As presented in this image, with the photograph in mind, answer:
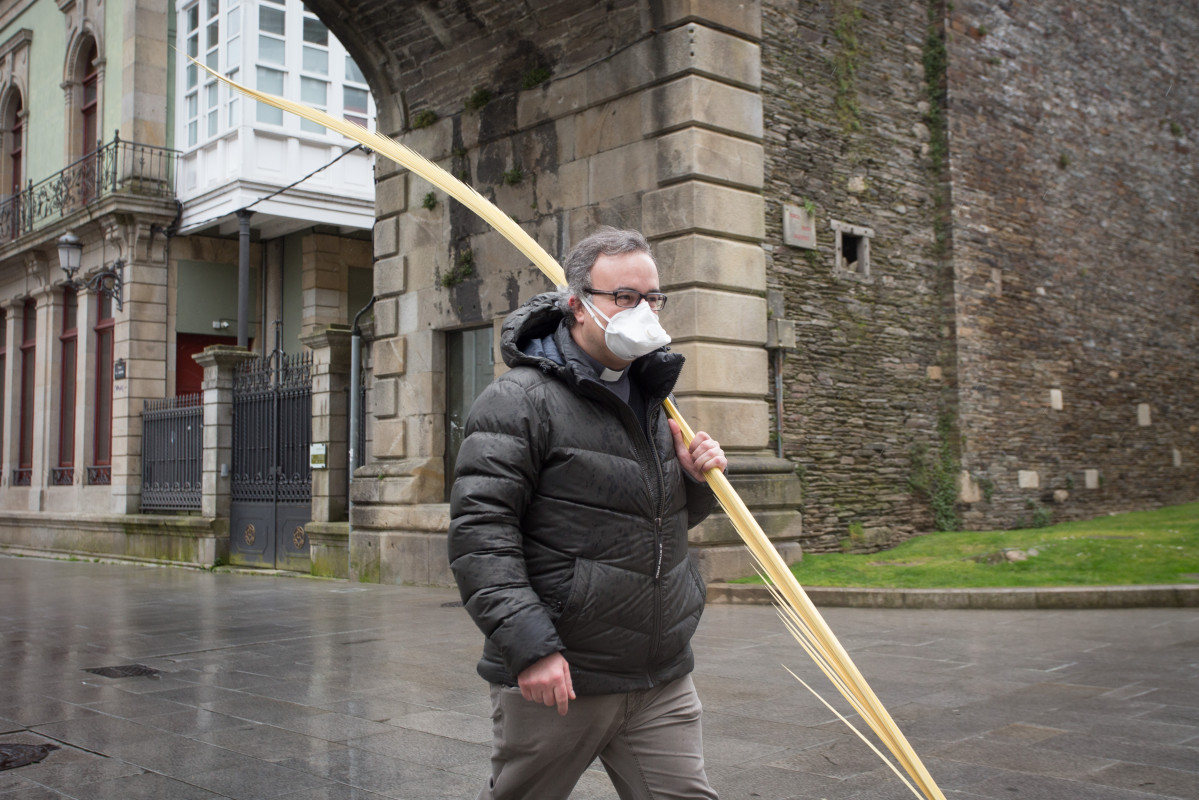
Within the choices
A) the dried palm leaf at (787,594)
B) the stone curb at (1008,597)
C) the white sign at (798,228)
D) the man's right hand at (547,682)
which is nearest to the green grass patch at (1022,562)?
the stone curb at (1008,597)

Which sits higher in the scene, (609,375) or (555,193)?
(555,193)

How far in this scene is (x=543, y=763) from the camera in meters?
2.57

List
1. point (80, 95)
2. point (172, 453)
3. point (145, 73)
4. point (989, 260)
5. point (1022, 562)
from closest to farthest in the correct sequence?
1. point (1022, 562)
2. point (989, 260)
3. point (172, 453)
4. point (145, 73)
5. point (80, 95)

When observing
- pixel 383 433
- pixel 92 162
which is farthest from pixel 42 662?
pixel 92 162

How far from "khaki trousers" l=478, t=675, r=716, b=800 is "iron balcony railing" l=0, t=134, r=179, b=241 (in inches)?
729

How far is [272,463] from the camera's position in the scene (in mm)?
14805

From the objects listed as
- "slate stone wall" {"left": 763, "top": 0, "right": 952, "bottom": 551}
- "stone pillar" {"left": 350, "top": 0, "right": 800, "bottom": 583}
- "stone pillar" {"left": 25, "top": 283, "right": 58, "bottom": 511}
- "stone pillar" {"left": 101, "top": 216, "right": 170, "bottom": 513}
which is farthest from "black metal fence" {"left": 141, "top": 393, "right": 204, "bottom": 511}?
"slate stone wall" {"left": 763, "top": 0, "right": 952, "bottom": 551}

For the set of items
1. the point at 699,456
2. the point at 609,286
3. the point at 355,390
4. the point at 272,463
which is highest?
the point at 355,390

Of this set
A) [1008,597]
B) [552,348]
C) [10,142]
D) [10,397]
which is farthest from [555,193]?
[10,142]

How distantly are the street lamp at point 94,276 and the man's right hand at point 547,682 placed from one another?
18.5m

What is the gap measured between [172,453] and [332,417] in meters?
5.30

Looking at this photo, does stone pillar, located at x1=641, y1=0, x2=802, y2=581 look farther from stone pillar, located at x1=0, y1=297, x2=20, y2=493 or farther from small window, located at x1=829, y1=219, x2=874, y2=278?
stone pillar, located at x1=0, y1=297, x2=20, y2=493

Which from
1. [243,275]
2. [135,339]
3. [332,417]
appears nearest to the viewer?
[332,417]

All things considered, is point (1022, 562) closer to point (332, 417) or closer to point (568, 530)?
point (332, 417)
